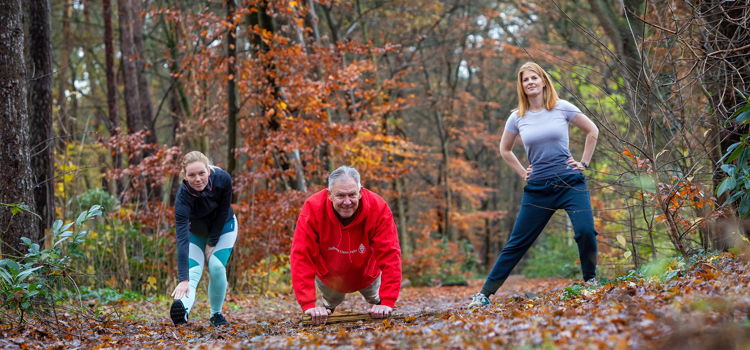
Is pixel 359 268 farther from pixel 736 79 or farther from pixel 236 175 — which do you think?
pixel 236 175

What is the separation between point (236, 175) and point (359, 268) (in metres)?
6.63

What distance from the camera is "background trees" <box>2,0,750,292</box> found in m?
5.53

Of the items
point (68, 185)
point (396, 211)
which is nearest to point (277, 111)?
point (68, 185)

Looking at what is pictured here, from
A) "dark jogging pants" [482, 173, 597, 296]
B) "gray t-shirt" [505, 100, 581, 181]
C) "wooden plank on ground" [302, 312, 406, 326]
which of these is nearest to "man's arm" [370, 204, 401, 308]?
"wooden plank on ground" [302, 312, 406, 326]

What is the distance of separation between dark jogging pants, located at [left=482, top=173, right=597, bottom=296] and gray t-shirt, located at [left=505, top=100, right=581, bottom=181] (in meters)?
0.08

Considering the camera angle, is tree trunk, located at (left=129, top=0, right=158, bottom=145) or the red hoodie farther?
tree trunk, located at (left=129, top=0, right=158, bottom=145)

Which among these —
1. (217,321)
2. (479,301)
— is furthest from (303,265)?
(479,301)

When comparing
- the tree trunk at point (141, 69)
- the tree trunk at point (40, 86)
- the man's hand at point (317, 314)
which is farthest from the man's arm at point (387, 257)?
the tree trunk at point (141, 69)

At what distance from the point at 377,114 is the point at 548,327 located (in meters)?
15.8

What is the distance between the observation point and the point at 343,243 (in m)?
5.27

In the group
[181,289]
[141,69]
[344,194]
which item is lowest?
[181,289]

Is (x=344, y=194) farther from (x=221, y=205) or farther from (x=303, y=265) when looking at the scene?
(x=221, y=205)

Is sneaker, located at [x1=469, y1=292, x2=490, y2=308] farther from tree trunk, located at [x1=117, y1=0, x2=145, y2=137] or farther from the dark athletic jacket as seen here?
tree trunk, located at [x1=117, y1=0, x2=145, y2=137]

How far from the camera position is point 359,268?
5492mm
